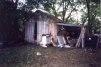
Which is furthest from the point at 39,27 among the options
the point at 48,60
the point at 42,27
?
the point at 48,60

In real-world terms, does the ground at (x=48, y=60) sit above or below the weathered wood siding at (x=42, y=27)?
below

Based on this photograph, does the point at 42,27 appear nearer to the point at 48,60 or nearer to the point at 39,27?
the point at 39,27

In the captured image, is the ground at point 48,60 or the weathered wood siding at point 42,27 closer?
the ground at point 48,60

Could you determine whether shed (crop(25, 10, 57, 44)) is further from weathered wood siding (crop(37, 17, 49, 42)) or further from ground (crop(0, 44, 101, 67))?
ground (crop(0, 44, 101, 67))

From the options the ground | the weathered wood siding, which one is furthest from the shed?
the ground

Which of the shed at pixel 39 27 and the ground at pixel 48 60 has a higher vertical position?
the shed at pixel 39 27

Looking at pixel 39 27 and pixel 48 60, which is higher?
pixel 39 27

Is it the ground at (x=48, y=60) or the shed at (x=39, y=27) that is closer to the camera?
the ground at (x=48, y=60)

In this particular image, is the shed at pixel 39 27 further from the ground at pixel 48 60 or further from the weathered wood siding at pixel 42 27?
the ground at pixel 48 60

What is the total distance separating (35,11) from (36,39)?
8.80 ft

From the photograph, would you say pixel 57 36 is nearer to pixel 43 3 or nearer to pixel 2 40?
pixel 43 3

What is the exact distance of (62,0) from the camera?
1155 inches

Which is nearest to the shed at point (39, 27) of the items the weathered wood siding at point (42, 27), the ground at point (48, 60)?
the weathered wood siding at point (42, 27)

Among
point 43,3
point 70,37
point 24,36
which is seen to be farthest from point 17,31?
point 70,37
